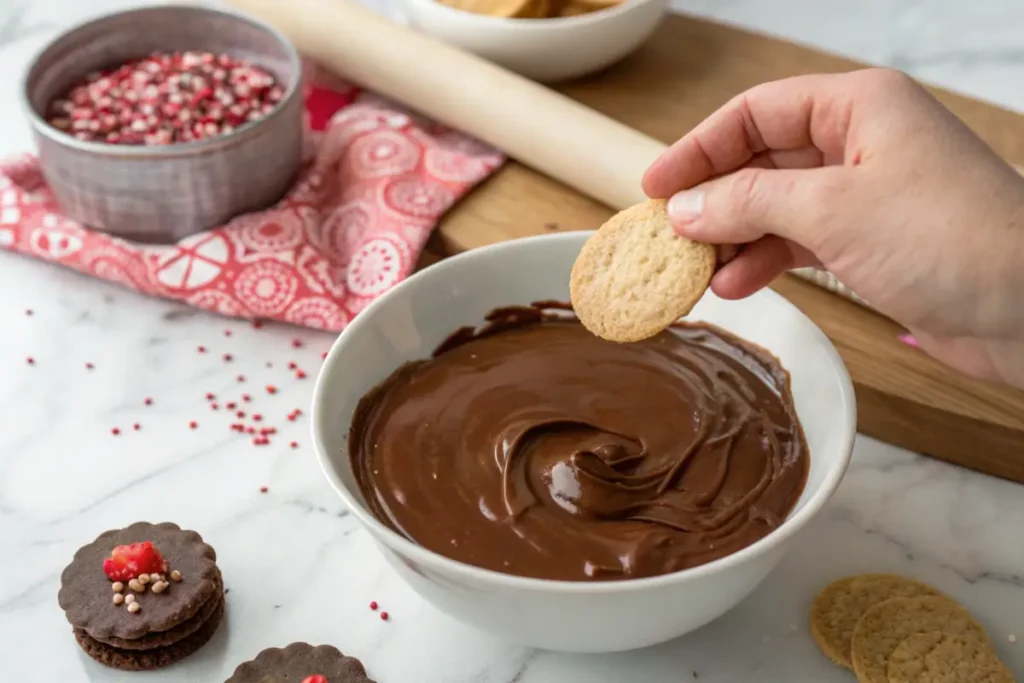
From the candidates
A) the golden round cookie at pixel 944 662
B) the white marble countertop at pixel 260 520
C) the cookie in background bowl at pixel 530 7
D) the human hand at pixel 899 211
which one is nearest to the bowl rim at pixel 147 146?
the white marble countertop at pixel 260 520

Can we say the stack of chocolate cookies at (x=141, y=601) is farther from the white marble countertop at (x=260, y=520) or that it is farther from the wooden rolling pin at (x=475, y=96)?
the wooden rolling pin at (x=475, y=96)

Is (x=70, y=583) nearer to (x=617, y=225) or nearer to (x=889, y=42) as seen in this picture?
(x=617, y=225)

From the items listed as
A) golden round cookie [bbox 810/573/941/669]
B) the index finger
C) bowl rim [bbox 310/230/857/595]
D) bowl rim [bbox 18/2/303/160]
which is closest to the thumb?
the index finger

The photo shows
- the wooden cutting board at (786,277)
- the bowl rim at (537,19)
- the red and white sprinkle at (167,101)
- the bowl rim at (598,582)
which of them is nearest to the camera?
the bowl rim at (598,582)

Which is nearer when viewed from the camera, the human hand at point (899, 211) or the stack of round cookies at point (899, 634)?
the human hand at point (899, 211)

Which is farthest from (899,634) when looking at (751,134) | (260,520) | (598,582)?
(260,520)

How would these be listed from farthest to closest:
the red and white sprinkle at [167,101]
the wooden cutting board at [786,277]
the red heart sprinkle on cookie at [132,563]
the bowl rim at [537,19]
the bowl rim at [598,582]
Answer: the bowl rim at [537,19] → the red and white sprinkle at [167,101] → the wooden cutting board at [786,277] → the red heart sprinkle on cookie at [132,563] → the bowl rim at [598,582]
